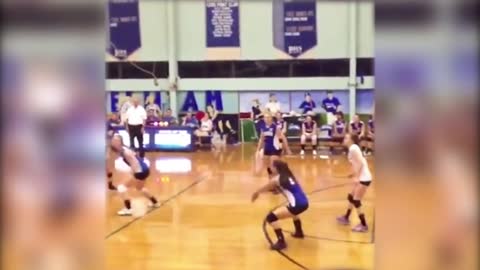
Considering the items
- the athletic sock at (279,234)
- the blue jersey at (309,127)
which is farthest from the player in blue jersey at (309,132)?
the athletic sock at (279,234)

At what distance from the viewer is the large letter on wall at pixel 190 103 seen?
48.1ft

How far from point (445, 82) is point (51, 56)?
1.63 ft

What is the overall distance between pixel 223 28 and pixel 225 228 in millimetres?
9154

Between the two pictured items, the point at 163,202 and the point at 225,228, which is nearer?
the point at 225,228

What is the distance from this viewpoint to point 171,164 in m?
10.6

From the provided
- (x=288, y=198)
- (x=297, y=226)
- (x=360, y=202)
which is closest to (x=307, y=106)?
(x=360, y=202)

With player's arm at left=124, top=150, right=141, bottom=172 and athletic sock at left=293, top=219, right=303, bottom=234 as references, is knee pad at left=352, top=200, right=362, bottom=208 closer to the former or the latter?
athletic sock at left=293, top=219, right=303, bottom=234

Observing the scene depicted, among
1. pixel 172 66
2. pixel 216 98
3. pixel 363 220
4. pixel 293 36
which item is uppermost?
pixel 293 36

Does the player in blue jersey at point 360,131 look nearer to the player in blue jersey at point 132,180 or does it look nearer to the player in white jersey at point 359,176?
the player in white jersey at point 359,176

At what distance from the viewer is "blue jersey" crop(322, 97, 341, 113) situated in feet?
45.8

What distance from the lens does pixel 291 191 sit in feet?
17.1

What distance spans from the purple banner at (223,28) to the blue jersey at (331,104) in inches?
99.4

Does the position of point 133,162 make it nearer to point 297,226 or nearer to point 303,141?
point 297,226

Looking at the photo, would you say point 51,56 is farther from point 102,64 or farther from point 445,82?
point 445,82
